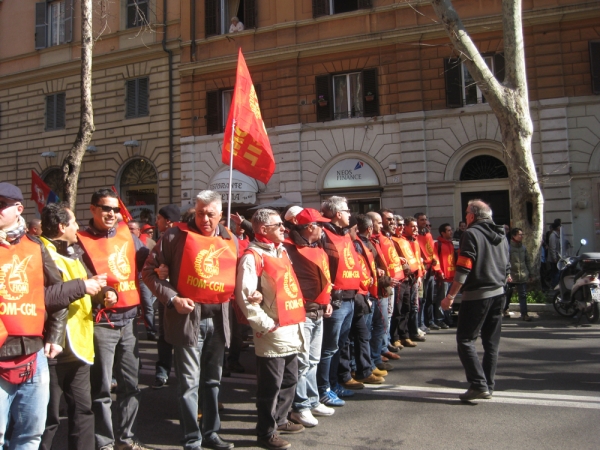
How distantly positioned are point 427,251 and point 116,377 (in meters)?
6.03

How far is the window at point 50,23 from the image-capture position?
2256 cm

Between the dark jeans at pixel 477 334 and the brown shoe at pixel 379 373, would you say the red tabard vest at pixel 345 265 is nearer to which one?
the dark jeans at pixel 477 334

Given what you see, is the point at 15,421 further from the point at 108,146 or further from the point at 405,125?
the point at 108,146

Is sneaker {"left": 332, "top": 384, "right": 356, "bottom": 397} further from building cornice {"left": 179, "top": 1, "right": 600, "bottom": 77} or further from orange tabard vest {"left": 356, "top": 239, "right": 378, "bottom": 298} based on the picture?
building cornice {"left": 179, "top": 1, "right": 600, "bottom": 77}

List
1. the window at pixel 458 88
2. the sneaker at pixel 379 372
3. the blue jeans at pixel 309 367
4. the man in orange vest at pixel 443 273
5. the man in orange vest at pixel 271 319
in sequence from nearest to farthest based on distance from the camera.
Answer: the man in orange vest at pixel 271 319
the blue jeans at pixel 309 367
the sneaker at pixel 379 372
the man in orange vest at pixel 443 273
the window at pixel 458 88

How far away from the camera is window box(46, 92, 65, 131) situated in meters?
22.4

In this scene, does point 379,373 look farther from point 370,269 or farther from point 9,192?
point 9,192

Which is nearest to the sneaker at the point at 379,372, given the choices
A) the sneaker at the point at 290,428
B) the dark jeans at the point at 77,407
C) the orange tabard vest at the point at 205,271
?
the sneaker at the point at 290,428

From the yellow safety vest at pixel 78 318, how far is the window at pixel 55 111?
68.5 ft

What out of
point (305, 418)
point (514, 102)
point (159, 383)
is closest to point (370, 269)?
point (305, 418)

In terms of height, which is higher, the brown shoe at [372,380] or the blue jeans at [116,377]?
the blue jeans at [116,377]

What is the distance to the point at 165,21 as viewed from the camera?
2072cm

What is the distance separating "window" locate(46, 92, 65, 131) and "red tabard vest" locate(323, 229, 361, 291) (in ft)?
66.1

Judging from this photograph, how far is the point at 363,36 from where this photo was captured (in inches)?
693
